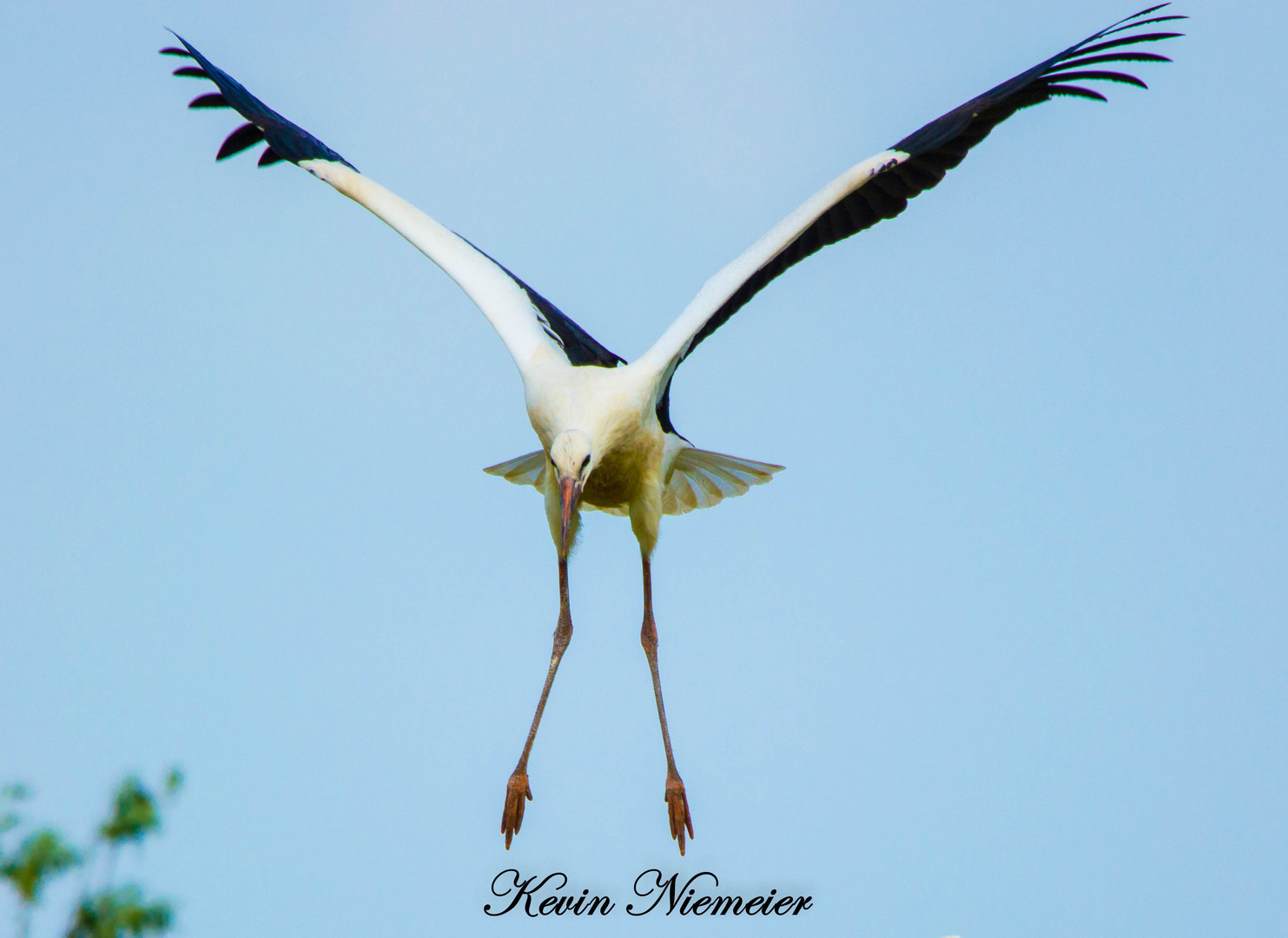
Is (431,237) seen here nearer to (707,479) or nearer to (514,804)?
(707,479)

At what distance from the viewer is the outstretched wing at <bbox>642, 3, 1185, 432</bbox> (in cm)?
561

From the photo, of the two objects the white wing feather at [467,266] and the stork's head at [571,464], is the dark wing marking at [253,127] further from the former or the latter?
the stork's head at [571,464]

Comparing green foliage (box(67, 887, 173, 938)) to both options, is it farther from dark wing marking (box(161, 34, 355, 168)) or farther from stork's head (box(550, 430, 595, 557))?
dark wing marking (box(161, 34, 355, 168))

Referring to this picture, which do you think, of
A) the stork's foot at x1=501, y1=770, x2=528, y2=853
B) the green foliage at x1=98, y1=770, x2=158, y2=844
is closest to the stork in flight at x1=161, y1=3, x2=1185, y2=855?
the stork's foot at x1=501, y1=770, x2=528, y2=853

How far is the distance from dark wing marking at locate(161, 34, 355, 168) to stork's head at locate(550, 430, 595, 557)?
219 cm

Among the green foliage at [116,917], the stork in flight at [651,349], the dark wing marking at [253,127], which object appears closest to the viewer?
the green foliage at [116,917]

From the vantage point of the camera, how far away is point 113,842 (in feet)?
15.8

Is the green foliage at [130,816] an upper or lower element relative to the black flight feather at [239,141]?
lower

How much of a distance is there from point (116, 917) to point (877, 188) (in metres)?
4.49

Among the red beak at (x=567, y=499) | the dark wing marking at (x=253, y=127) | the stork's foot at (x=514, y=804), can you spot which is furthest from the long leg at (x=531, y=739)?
the dark wing marking at (x=253, y=127)

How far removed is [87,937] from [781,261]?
408 centimetres

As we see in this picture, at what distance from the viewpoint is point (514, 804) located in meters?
5.61

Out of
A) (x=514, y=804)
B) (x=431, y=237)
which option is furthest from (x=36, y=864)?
(x=431, y=237)

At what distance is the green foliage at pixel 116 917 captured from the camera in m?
4.40
